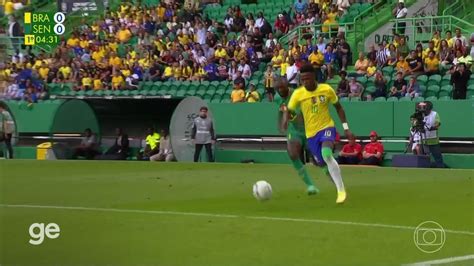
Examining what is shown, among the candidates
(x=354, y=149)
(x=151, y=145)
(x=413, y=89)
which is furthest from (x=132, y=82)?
(x=413, y=89)

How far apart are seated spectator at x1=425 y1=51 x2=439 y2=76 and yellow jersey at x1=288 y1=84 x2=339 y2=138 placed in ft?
41.1

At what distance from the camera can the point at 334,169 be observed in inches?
592

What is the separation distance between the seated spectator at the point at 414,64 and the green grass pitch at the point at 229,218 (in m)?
5.69

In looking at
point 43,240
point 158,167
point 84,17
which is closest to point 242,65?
point 158,167

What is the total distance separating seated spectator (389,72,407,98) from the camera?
27406 mm

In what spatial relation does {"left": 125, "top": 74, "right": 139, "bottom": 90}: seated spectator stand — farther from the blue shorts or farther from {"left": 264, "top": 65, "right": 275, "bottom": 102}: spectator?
the blue shorts

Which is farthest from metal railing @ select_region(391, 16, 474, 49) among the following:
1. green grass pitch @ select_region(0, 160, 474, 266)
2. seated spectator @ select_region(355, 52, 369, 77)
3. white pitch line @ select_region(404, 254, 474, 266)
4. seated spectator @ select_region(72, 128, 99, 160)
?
white pitch line @ select_region(404, 254, 474, 266)

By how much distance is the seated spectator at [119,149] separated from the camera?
31.8 m

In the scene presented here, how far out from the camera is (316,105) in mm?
15617

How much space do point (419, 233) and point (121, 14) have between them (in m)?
33.0

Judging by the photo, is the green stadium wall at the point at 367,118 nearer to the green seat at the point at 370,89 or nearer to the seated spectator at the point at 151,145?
the green seat at the point at 370,89

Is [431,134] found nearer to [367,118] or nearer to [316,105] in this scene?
[367,118]

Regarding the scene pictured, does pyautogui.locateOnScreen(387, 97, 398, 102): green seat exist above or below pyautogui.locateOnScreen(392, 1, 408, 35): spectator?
below

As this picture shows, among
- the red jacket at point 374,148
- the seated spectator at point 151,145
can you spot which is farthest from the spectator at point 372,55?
the seated spectator at point 151,145
